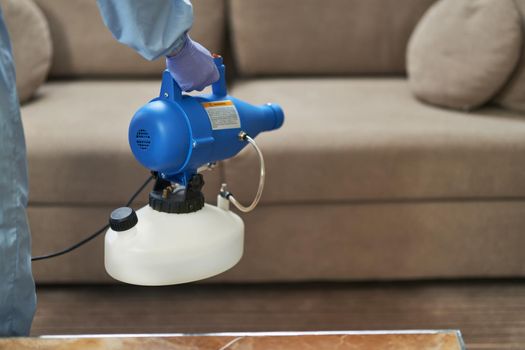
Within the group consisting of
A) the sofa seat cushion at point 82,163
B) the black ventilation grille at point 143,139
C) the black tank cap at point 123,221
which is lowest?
the sofa seat cushion at point 82,163

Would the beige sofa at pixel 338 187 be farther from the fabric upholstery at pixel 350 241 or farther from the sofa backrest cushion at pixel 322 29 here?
the sofa backrest cushion at pixel 322 29

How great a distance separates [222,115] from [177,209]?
15cm

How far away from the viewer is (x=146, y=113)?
0.82m

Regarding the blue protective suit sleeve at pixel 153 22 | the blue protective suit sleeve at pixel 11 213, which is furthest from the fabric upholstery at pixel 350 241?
the blue protective suit sleeve at pixel 153 22

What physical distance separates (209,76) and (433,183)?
95cm

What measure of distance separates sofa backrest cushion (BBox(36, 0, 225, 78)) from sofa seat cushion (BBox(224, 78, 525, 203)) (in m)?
0.66

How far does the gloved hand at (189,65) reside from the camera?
2.84 ft

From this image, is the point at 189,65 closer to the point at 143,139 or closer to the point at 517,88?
the point at 143,139

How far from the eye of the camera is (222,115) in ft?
2.89

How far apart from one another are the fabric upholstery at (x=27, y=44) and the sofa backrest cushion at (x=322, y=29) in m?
0.65

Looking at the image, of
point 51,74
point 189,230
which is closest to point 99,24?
point 51,74

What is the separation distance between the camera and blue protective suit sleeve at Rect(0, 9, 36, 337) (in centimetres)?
97

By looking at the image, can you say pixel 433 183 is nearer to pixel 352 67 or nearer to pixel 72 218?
pixel 352 67

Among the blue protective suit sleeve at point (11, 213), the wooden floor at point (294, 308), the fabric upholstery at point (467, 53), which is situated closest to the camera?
the blue protective suit sleeve at point (11, 213)
